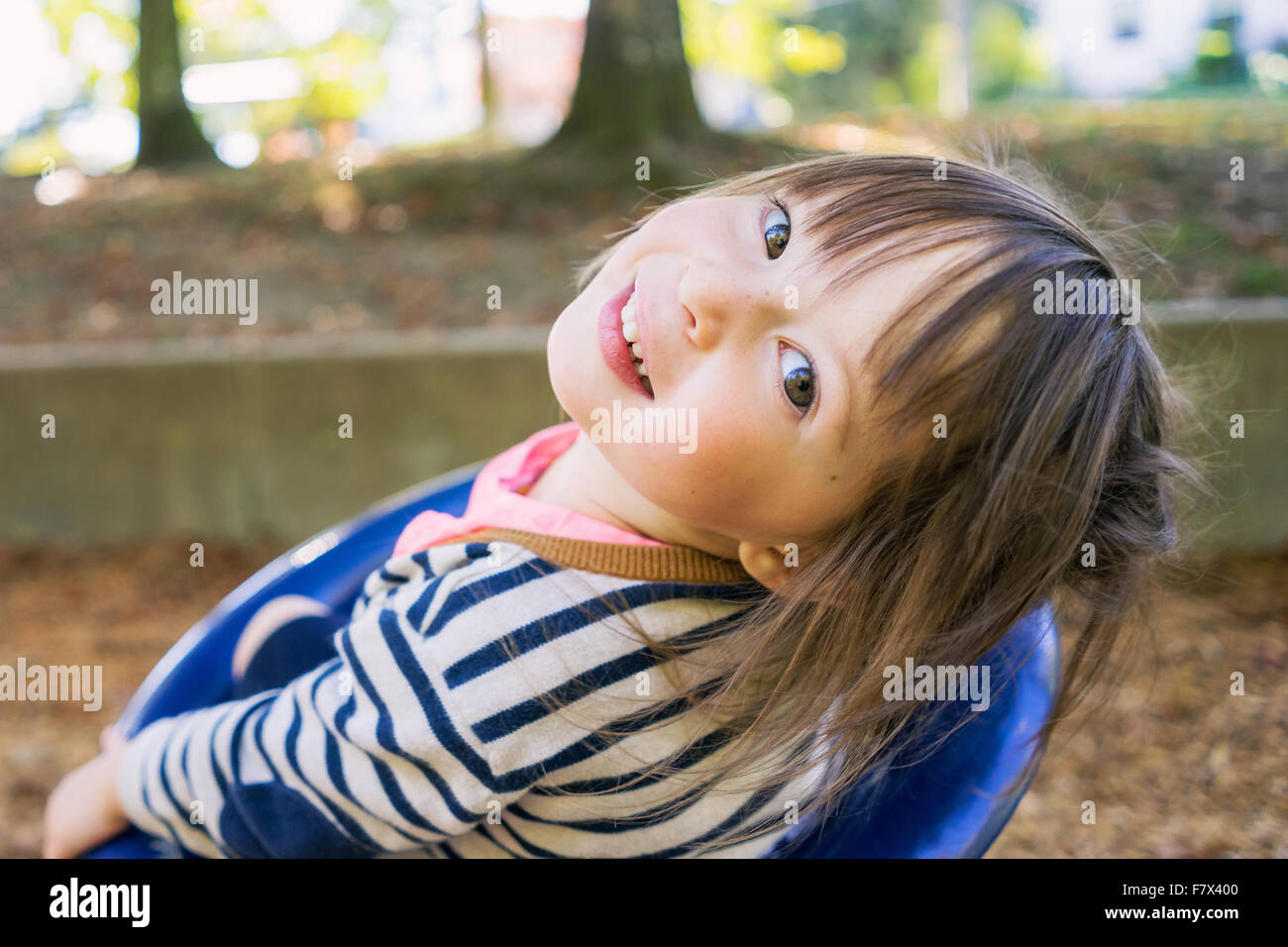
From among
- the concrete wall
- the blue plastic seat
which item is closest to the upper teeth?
the blue plastic seat

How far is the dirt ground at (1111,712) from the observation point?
1766 millimetres

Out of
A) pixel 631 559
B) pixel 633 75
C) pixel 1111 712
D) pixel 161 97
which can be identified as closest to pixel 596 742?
pixel 631 559

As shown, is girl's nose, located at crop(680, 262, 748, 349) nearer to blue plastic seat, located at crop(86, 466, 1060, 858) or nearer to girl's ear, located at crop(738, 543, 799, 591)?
girl's ear, located at crop(738, 543, 799, 591)

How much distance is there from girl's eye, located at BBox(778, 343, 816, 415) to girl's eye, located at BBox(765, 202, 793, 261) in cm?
11

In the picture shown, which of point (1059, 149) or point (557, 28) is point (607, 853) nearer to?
point (1059, 149)

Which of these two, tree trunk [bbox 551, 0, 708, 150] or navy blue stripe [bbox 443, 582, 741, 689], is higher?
tree trunk [bbox 551, 0, 708, 150]

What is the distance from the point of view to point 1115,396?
2.84 feet

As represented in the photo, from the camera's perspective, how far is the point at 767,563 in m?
0.92

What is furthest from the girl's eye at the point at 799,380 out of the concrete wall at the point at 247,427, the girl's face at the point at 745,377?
the concrete wall at the point at 247,427

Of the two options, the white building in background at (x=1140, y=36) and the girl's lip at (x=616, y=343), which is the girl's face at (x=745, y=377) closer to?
the girl's lip at (x=616, y=343)

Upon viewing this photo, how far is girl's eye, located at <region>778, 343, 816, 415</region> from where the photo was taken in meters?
0.82

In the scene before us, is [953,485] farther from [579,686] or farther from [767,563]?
[579,686]

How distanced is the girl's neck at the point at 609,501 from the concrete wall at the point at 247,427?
1.64 meters

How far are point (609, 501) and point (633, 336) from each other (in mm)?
193
